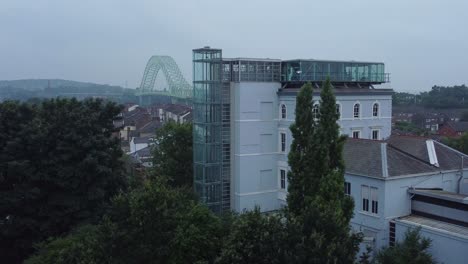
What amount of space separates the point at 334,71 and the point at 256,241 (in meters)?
22.4

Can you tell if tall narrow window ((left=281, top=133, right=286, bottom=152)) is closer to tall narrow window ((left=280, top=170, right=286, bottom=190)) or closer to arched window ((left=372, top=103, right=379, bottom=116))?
tall narrow window ((left=280, top=170, right=286, bottom=190))

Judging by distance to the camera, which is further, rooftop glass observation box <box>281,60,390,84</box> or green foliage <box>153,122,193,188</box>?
green foliage <box>153,122,193,188</box>

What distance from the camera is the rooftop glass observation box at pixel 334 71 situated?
36281 millimetres

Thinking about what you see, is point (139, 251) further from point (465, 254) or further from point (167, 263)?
point (465, 254)

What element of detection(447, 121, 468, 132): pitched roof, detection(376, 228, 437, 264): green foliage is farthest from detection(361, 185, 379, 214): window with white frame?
detection(447, 121, 468, 132): pitched roof

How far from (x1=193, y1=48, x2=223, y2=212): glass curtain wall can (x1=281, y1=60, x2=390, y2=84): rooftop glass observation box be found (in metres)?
5.63

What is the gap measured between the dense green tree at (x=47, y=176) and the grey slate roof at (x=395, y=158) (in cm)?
1566

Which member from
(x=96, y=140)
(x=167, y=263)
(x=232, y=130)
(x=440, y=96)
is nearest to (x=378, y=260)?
(x=167, y=263)

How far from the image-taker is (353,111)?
3662 centimetres

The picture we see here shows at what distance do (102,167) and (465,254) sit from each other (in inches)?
814

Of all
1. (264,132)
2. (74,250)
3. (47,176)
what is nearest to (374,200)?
(264,132)

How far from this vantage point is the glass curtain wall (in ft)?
115

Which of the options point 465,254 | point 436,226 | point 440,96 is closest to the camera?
point 465,254

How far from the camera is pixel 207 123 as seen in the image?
35438 millimetres
